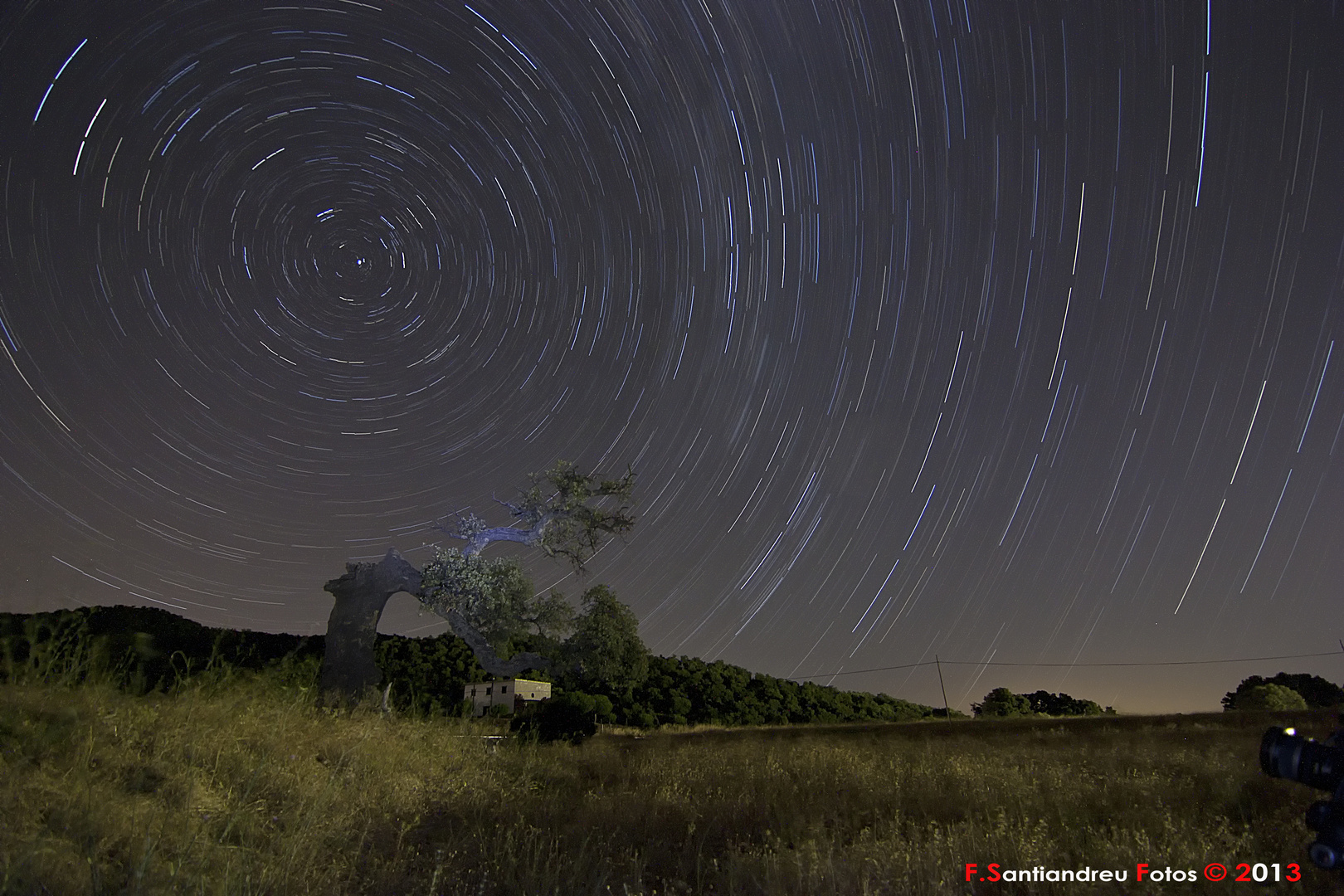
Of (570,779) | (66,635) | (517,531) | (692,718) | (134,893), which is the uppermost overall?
(517,531)

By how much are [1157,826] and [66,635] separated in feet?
33.4

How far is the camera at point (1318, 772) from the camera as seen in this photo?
298 cm

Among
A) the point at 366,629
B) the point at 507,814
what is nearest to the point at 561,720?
the point at 366,629

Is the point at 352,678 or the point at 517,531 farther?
the point at 517,531

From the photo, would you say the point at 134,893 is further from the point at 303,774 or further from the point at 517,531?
the point at 517,531

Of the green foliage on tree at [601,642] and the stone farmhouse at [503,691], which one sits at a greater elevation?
the green foliage on tree at [601,642]

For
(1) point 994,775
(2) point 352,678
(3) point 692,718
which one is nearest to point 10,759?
(1) point 994,775

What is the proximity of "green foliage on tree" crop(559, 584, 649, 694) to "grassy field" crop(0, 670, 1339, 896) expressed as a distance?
29.1ft

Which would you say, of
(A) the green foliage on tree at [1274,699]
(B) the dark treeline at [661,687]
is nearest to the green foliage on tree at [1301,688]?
(A) the green foliage on tree at [1274,699]

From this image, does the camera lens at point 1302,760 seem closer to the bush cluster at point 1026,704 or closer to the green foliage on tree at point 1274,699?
the green foliage on tree at point 1274,699

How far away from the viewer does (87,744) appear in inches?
195

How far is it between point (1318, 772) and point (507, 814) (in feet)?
20.1

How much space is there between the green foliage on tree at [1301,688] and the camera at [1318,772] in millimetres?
59028

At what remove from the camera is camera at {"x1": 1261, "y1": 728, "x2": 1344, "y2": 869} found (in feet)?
9.78
